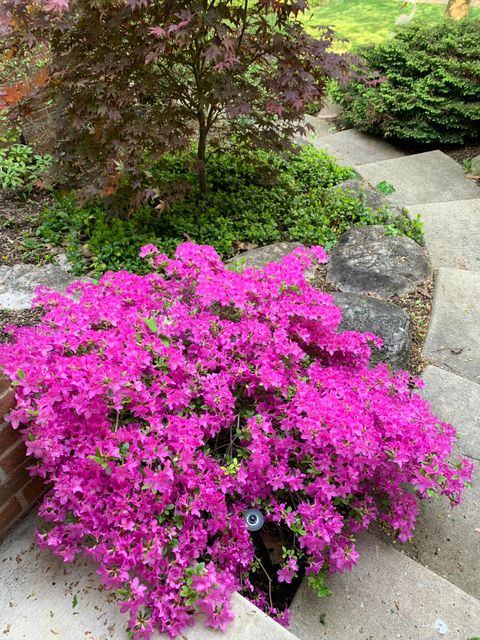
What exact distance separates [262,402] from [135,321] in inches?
21.2

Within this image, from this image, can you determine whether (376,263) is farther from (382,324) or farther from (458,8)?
(458,8)

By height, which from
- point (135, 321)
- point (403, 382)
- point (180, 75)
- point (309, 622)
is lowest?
point (309, 622)

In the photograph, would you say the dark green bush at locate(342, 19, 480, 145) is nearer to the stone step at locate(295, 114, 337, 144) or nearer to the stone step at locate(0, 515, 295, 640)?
the stone step at locate(295, 114, 337, 144)

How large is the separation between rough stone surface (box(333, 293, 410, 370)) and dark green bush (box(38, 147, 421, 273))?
905mm

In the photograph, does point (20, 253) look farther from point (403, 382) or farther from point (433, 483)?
point (433, 483)

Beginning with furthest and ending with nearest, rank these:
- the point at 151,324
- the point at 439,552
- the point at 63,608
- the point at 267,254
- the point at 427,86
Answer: the point at 427,86 → the point at 267,254 → the point at 439,552 → the point at 151,324 → the point at 63,608

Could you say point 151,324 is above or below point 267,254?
above

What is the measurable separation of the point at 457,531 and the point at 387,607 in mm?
492

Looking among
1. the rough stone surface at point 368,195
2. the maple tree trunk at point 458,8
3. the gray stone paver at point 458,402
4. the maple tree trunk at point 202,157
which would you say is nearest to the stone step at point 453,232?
the rough stone surface at point 368,195

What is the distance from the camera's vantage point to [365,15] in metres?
9.52

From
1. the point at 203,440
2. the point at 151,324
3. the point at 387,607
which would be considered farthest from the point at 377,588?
the point at 151,324

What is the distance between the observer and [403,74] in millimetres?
5301

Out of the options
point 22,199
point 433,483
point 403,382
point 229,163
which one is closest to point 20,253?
point 22,199

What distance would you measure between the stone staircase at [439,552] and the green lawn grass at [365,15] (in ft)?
21.5
